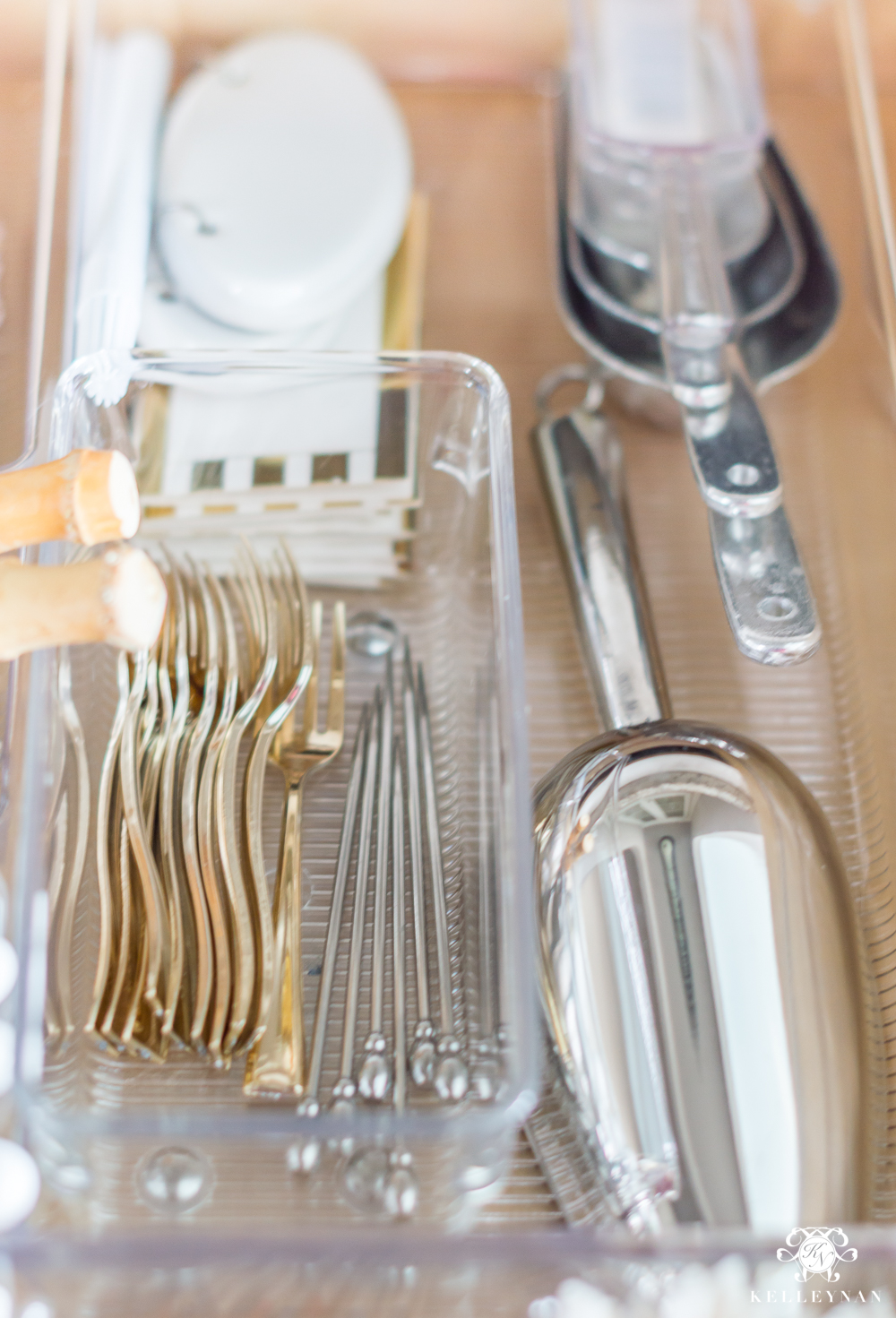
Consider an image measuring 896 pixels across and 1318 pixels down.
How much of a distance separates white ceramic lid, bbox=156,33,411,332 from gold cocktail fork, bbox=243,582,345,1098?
0.48 feet

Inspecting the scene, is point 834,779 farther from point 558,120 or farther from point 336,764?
point 558,120

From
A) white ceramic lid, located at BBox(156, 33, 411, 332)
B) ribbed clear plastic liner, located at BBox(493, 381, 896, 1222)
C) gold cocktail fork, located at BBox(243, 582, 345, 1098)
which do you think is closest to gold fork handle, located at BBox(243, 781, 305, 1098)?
gold cocktail fork, located at BBox(243, 582, 345, 1098)

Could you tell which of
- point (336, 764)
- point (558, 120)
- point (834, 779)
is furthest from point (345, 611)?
point (558, 120)

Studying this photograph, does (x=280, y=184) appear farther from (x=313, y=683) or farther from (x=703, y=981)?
(x=703, y=981)

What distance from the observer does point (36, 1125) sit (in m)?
0.29

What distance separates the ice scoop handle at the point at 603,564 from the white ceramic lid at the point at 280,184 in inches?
5.0

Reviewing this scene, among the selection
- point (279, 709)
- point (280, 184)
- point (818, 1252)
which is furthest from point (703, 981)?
point (280, 184)

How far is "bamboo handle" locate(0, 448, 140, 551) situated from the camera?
303 mm

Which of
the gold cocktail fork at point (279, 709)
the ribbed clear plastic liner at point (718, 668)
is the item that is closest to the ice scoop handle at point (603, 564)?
the ribbed clear plastic liner at point (718, 668)

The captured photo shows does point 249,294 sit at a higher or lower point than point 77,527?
higher

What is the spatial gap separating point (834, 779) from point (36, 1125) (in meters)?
0.32

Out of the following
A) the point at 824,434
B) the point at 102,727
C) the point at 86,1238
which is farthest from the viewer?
the point at 824,434

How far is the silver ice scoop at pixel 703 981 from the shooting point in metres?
0.33

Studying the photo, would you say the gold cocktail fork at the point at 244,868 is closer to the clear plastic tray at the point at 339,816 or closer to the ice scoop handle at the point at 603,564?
the clear plastic tray at the point at 339,816
